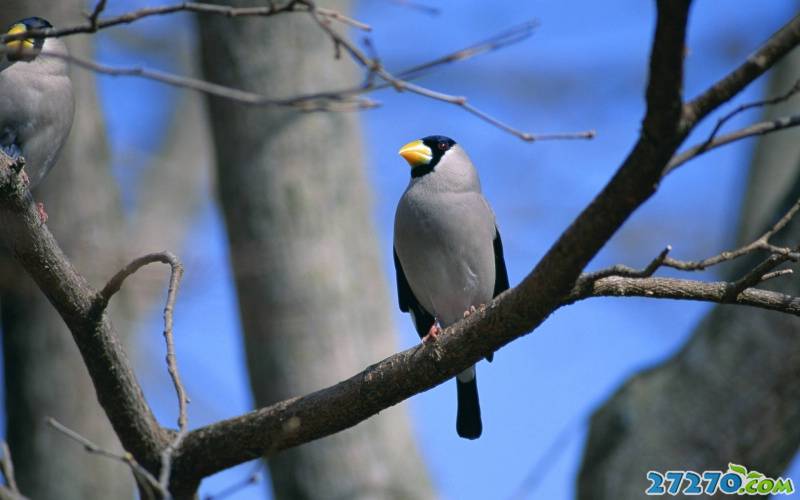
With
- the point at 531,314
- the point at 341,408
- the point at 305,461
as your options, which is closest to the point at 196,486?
the point at 341,408

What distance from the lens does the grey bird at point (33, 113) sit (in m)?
4.32

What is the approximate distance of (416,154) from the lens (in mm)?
5191

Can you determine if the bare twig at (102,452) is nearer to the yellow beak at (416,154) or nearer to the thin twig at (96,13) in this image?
the thin twig at (96,13)

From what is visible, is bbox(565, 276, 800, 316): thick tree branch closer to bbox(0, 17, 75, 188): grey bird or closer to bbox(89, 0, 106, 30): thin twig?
bbox(89, 0, 106, 30): thin twig

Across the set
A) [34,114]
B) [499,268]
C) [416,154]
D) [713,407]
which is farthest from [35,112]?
[713,407]

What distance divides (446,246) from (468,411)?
105cm

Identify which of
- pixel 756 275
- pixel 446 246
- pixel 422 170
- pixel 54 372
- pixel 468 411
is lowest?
pixel 468 411

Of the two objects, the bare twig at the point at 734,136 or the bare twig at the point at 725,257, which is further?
the bare twig at the point at 725,257

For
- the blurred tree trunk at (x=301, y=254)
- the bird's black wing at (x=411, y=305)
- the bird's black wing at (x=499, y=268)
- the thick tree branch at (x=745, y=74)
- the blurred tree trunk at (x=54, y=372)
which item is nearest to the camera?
the thick tree branch at (x=745, y=74)

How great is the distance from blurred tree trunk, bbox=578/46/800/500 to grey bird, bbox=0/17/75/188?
11.4ft

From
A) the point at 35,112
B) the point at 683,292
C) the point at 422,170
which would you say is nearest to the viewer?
the point at 683,292

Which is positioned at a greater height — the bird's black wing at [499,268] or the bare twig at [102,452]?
the bird's black wing at [499,268]

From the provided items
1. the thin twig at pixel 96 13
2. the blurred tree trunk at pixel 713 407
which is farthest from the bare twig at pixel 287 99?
the blurred tree trunk at pixel 713 407

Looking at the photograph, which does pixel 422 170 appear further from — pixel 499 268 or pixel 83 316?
pixel 83 316
